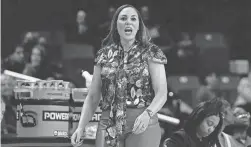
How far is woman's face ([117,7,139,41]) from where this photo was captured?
3.59 metres

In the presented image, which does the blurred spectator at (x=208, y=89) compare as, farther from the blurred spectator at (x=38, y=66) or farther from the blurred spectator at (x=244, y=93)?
the blurred spectator at (x=38, y=66)

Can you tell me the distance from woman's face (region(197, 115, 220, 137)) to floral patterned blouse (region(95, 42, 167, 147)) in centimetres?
162

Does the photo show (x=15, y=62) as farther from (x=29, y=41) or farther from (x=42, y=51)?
(x=29, y=41)

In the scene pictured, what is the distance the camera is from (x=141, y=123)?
3.39m

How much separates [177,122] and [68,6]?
178cm

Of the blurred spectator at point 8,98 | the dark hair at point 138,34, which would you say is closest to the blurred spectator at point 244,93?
the blurred spectator at point 8,98

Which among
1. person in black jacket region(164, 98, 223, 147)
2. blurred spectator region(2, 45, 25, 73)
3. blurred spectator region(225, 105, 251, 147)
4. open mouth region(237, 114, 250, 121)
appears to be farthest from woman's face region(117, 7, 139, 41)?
blurred spectator region(2, 45, 25, 73)

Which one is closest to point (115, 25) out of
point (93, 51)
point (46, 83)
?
point (46, 83)

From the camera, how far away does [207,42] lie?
7891 millimetres

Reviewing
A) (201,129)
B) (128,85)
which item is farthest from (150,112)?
(201,129)

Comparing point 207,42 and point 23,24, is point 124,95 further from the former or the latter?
point 207,42

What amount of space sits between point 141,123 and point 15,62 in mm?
2824

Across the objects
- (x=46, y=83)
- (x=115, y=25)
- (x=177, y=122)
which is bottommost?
(x=177, y=122)

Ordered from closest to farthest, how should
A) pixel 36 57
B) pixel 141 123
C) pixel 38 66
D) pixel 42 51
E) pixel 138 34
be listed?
pixel 141 123 → pixel 138 34 → pixel 38 66 → pixel 36 57 → pixel 42 51
